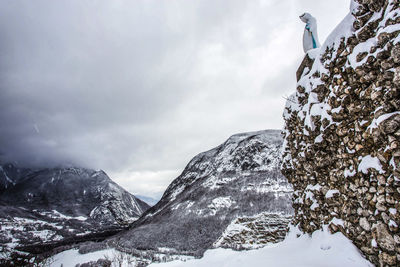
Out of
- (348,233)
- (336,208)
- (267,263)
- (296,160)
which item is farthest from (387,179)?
(296,160)

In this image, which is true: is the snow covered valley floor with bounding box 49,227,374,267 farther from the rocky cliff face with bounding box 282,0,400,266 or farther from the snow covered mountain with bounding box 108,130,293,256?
the snow covered mountain with bounding box 108,130,293,256

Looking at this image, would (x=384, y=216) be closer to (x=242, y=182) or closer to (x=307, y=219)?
(x=307, y=219)

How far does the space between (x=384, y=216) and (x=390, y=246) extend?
0.53 m

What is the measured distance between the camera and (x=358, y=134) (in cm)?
545

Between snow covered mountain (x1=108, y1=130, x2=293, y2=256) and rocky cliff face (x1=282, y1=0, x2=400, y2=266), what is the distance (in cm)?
4732

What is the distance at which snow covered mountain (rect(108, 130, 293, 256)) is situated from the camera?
Result: 66500mm

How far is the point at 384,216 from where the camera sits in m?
4.46

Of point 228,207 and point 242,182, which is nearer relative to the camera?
point 228,207

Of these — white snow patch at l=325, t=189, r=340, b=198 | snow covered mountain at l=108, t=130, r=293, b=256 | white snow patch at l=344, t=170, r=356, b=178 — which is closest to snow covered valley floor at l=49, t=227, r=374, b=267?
white snow patch at l=325, t=189, r=340, b=198

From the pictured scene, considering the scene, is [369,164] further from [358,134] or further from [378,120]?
[378,120]

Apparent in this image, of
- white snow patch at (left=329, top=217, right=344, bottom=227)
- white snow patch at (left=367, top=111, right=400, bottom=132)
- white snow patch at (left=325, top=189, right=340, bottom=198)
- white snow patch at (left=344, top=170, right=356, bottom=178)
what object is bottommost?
white snow patch at (left=329, top=217, right=344, bottom=227)

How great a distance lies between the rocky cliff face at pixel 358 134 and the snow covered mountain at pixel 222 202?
4732 centimetres

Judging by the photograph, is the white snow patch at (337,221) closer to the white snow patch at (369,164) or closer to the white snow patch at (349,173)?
the white snow patch at (349,173)

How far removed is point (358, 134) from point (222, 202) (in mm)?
80206
